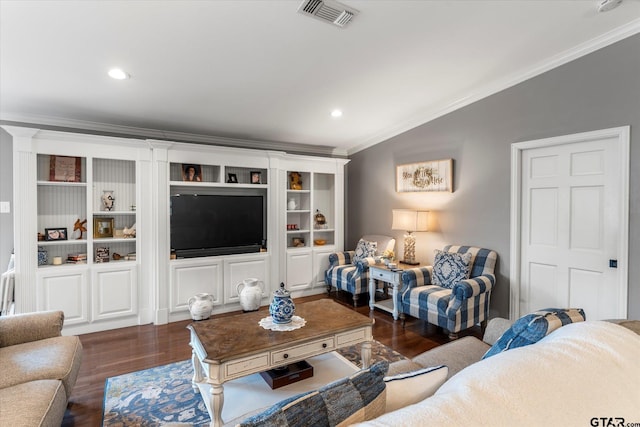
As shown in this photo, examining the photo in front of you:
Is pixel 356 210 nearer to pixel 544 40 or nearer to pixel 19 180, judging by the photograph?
pixel 544 40

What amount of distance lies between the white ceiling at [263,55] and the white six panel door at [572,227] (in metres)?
0.95

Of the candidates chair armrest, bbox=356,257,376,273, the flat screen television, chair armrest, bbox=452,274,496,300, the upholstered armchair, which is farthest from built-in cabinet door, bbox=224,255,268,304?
chair armrest, bbox=452,274,496,300

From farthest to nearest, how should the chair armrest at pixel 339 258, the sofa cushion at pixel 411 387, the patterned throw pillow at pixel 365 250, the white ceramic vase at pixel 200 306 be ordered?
the chair armrest at pixel 339 258, the patterned throw pillow at pixel 365 250, the white ceramic vase at pixel 200 306, the sofa cushion at pixel 411 387

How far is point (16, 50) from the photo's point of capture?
94.3 inches

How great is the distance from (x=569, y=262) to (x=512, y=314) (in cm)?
79

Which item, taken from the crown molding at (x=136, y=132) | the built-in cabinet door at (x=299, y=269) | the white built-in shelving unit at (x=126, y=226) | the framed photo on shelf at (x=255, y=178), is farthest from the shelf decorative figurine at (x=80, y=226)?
the built-in cabinet door at (x=299, y=269)

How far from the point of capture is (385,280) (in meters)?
4.01

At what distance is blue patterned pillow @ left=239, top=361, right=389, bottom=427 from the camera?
76 cm

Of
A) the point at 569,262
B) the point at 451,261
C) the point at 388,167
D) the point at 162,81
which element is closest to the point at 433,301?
the point at 451,261

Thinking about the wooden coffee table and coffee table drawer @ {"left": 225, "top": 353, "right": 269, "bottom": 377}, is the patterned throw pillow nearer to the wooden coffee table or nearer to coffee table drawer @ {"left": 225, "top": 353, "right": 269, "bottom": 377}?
the wooden coffee table

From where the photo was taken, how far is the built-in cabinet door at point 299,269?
4805mm

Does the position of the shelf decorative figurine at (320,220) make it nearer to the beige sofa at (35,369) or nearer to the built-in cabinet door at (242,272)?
the built-in cabinet door at (242,272)

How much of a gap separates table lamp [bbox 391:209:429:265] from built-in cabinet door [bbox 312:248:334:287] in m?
1.21

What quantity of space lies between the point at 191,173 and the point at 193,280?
135cm
